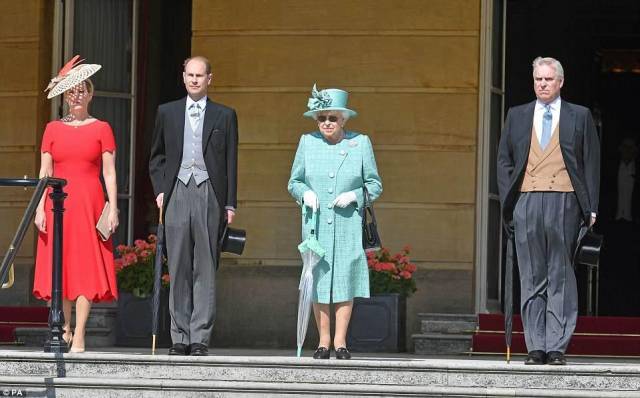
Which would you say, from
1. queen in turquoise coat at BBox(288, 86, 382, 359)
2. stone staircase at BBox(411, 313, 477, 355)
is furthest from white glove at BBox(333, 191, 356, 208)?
stone staircase at BBox(411, 313, 477, 355)

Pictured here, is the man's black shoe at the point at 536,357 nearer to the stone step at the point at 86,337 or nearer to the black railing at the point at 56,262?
the black railing at the point at 56,262

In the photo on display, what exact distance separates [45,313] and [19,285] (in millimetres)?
528

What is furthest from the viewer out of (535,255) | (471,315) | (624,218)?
(624,218)

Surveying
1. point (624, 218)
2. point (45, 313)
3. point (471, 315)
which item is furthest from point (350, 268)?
point (624, 218)

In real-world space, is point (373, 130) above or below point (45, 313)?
above

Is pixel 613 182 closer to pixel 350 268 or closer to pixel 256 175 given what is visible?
pixel 256 175

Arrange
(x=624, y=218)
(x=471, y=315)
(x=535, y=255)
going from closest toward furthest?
(x=535, y=255) < (x=471, y=315) < (x=624, y=218)

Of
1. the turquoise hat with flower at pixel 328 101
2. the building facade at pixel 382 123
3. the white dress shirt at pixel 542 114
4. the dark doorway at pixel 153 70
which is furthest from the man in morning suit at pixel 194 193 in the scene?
the dark doorway at pixel 153 70

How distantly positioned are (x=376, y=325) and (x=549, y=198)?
3.43 metres

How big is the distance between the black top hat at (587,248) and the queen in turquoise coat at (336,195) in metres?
1.35

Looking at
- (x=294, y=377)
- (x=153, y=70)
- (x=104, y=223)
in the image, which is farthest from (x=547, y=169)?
(x=153, y=70)

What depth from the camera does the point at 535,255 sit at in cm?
1100

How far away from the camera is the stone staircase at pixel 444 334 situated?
14.5 metres

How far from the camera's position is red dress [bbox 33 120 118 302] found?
1165cm
